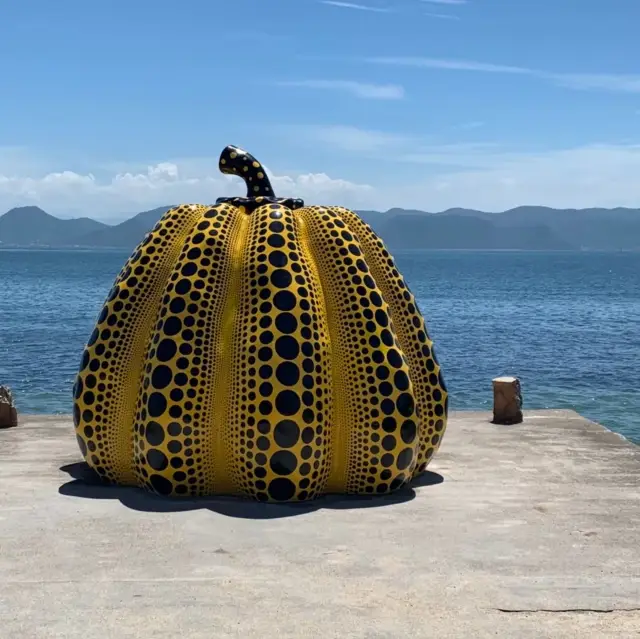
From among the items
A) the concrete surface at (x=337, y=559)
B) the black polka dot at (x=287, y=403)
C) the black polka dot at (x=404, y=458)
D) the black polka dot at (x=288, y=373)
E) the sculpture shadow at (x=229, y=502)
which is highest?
the black polka dot at (x=288, y=373)

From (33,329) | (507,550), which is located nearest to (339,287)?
(507,550)

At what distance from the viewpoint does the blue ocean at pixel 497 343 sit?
29.0 meters

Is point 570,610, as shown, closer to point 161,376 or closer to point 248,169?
point 161,376

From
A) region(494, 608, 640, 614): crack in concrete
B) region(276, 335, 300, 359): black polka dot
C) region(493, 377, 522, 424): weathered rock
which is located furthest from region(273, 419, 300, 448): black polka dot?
region(493, 377, 522, 424): weathered rock

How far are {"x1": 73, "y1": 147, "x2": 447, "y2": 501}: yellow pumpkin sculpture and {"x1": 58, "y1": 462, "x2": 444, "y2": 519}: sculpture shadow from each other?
0.37ft

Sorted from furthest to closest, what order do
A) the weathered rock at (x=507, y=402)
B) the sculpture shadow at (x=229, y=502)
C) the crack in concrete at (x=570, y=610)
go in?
the weathered rock at (x=507, y=402) → the sculpture shadow at (x=229, y=502) → the crack in concrete at (x=570, y=610)

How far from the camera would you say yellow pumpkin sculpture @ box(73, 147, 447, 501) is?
10648 millimetres

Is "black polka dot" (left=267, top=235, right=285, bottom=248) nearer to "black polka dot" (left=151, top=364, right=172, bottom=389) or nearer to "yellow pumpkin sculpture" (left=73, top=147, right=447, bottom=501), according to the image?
"yellow pumpkin sculpture" (left=73, top=147, right=447, bottom=501)

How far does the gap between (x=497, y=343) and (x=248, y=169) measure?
35.1 meters

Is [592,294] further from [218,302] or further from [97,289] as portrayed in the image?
[218,302]

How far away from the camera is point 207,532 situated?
392 inches

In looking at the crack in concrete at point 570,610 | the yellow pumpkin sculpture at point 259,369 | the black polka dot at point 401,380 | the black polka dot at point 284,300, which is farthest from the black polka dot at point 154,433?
the crack in concrete at point 570,610

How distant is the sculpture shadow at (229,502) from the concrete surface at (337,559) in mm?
30

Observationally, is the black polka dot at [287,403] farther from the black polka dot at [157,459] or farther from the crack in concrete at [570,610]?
the crack in concrete at [570,610]
